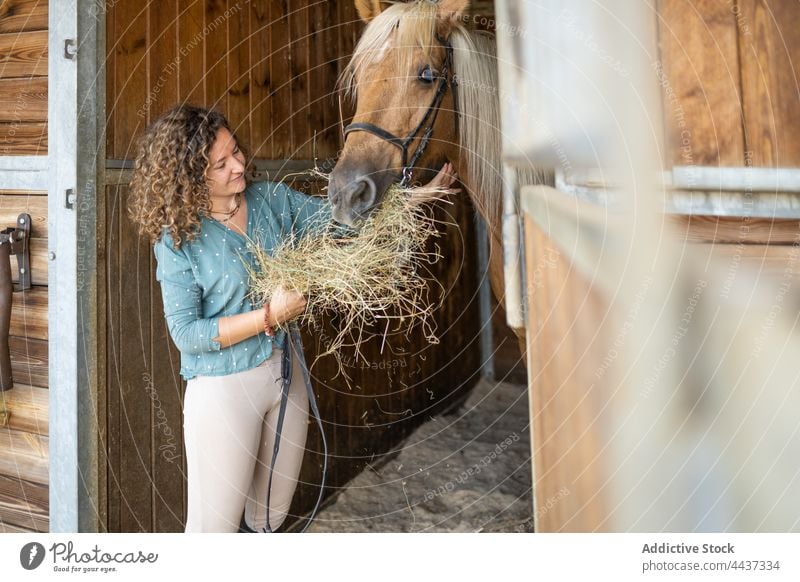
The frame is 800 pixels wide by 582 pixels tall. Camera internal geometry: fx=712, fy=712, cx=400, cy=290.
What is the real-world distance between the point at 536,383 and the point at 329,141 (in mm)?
1596

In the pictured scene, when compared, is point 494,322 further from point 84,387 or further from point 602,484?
point 602,484

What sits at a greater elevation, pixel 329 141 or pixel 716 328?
pixel 329 141

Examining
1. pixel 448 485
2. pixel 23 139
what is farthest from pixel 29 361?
pixel 448 485

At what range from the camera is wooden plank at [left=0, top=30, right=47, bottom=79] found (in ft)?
5.99

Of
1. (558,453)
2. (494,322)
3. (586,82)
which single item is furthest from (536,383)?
(494,322)

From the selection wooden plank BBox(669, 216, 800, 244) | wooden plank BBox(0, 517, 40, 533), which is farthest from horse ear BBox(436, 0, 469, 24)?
wooden plank BBox(0, 517, 40, 533)

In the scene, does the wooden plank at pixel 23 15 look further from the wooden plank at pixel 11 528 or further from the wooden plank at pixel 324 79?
the wooden plank at pixel 11 528

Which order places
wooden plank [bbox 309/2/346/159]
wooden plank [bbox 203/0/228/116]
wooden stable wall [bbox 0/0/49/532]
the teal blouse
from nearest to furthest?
the teal blouse < wooden stable wall [bbox 0/0/49/532] < wooden plank [bbox 203/0/228/116] < wooden plank [bbox 309/2/346/159]

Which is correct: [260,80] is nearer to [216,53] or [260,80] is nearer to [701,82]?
[216,53]

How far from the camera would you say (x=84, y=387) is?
1777 millimetres

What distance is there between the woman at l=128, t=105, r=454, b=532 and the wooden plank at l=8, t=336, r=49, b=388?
0.50m

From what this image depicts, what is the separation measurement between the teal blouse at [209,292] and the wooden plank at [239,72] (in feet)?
2.12

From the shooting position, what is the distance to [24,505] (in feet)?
6.24

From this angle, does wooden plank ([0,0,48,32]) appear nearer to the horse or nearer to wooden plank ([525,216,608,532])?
the horse
